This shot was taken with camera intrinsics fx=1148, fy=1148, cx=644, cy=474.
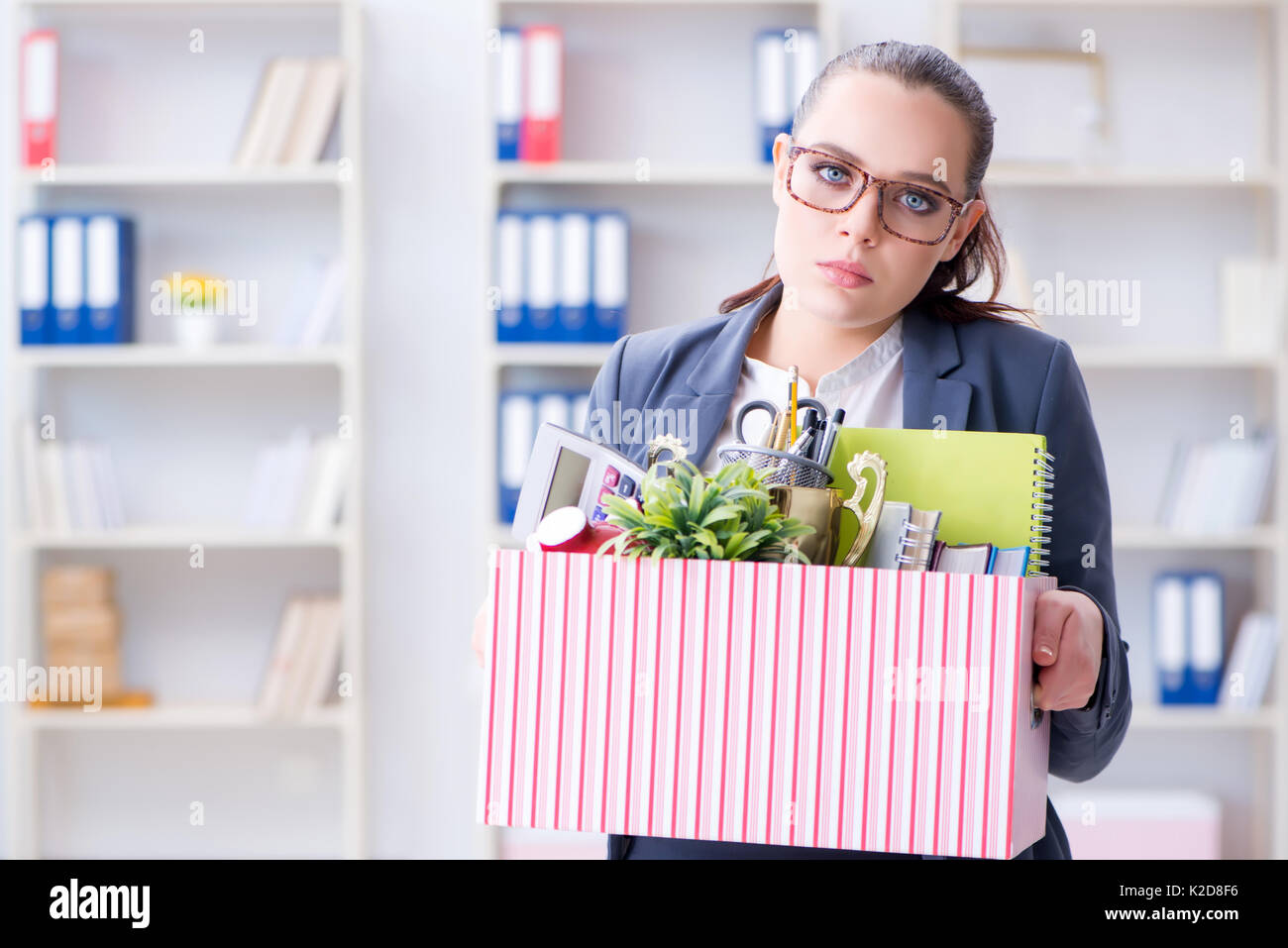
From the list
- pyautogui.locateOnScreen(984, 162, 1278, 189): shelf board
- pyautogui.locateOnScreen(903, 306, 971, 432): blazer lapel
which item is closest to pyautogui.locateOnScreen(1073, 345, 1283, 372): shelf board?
pyautogui.locateOnScreen(984, 162, 1278, 189): shelf board

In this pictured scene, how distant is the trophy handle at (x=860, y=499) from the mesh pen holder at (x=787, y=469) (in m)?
0.03

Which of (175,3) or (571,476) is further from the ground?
(175,3)

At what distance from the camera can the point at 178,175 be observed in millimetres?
2520

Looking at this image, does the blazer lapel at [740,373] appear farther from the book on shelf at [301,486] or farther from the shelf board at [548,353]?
the book on shelf at [301,486]

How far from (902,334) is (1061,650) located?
1.23 ft

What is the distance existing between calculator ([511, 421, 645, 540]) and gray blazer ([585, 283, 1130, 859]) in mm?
125

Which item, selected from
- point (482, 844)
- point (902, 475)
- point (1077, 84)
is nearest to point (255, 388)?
point (482, 844)

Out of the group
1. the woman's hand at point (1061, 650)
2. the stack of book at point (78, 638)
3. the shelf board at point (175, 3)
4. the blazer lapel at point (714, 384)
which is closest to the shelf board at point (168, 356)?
the stack of book at point (78, 638)

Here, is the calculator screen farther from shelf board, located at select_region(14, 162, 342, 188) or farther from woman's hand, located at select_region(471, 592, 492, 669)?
shelf board, located at select_region(14, 162, 342, 188)

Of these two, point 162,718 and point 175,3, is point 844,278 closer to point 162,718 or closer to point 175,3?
point 162,718

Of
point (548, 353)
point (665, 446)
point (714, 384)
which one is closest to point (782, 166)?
point (714, 384)

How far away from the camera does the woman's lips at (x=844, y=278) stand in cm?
92

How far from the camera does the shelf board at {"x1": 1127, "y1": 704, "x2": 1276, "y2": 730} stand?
2529mm
